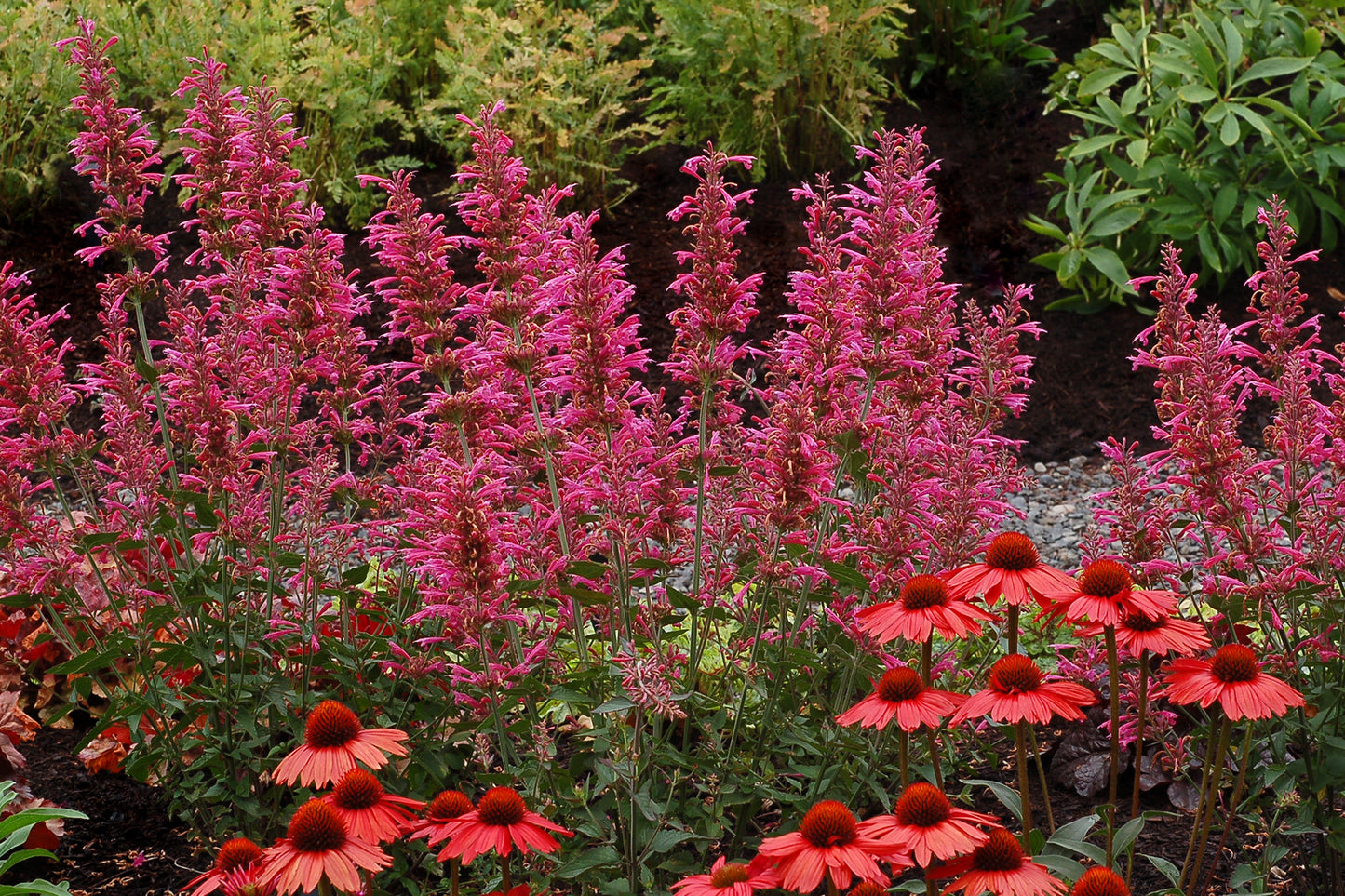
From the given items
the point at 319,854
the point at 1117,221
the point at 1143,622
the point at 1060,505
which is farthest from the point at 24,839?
the point at 1117,221

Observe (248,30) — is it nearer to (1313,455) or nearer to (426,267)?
(426,267)

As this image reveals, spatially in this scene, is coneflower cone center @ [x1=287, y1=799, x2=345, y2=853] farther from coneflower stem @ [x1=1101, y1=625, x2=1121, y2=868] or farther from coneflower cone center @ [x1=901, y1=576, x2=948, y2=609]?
coneflower stem @ [x1=1101, y1=625, x2=1121, y2=868]

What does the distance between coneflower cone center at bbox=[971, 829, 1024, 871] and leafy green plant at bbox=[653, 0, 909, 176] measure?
5502 millimetres

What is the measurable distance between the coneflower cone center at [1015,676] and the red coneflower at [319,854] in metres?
0.90

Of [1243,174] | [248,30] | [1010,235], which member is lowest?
[1010,235]

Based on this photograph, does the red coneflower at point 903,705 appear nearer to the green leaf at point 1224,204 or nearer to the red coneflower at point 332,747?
the red coneflower at point 332,747

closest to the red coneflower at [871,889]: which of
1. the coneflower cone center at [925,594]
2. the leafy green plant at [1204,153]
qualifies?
the coneflower cone center at [925,594]

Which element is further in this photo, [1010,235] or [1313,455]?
[1010,235]

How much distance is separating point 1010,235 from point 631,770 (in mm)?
5630

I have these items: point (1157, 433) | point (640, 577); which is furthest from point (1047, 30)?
point (640, 577)

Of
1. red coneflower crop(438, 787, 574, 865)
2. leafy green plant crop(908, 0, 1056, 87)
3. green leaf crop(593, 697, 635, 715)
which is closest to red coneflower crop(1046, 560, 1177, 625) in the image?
green leaf crop(593, 697, 635, 715)

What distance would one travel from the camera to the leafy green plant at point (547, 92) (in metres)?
6.77

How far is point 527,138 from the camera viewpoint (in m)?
6.73

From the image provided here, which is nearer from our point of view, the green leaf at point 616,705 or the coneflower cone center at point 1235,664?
the coneflower cone center at point 1235,664
